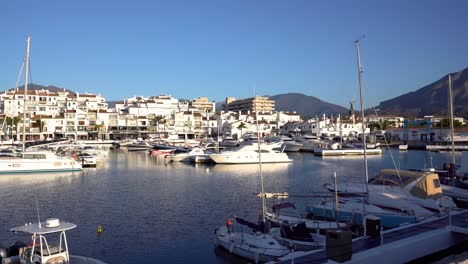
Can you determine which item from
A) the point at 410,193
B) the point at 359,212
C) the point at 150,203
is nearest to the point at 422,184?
the point at 410,193

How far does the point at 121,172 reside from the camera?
46.3m

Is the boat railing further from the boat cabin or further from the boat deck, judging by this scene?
the boat deck

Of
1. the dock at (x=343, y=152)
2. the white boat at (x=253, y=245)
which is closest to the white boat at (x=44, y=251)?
the white boat at (x=253, y=245)

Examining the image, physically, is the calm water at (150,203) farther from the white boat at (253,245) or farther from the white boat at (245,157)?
the white boat at (245,157)

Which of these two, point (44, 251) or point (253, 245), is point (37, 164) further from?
point (253, 245)

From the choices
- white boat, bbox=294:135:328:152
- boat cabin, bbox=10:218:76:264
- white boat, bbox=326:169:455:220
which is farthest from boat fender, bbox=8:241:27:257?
white boat, bbox=294:135:328:152

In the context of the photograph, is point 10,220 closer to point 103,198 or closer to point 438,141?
point 103,198

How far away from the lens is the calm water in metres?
17.9

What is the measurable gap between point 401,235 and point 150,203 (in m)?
17.3

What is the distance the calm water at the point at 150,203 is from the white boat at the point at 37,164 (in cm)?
146

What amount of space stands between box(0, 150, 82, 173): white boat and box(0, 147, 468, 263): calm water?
1.46 metres

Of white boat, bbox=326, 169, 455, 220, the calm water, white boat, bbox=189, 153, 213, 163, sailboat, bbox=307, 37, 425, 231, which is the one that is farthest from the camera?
white boat, bbox=189, 153, 213, 163

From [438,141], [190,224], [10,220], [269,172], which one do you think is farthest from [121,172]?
[438,141]

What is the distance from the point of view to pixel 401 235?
14219mm
